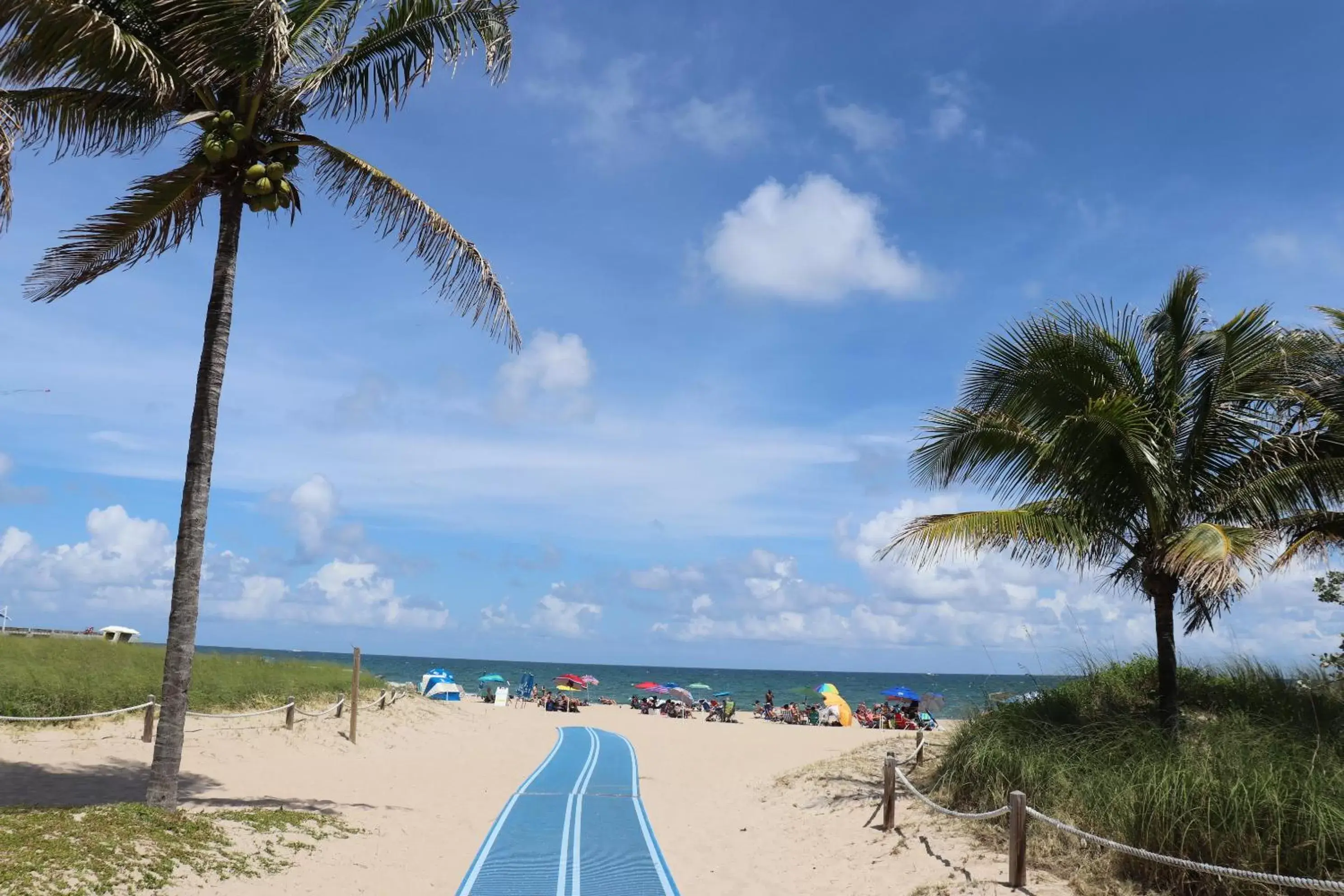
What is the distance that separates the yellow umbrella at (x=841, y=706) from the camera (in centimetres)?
3950

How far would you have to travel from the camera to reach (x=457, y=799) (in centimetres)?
1534

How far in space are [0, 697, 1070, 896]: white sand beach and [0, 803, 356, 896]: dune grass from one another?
0.28 m

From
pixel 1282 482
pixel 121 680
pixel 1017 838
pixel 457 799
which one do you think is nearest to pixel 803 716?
pixel 457 799

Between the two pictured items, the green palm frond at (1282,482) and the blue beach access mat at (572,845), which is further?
the green palm frond at (1282,482)

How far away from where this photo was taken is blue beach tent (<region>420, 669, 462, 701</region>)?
129 ft

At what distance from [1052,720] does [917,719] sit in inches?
1102

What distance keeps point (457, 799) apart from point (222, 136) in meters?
10.8

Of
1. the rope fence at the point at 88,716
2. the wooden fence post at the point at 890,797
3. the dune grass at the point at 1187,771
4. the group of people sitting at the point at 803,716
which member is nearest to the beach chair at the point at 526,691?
the group of people sitting at the point at 803,716

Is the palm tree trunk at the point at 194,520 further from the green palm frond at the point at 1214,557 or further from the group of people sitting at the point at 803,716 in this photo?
the group of people sitting at the point at 803,716

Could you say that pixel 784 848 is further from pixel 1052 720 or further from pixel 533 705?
pixel 533 705

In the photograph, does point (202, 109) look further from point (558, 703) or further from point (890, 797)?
point (558, 703)

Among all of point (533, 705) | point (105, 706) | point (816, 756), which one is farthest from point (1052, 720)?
point (533, 705)

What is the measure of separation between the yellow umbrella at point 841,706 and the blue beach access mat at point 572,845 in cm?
2201

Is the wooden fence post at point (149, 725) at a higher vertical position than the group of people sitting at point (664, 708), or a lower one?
higher
